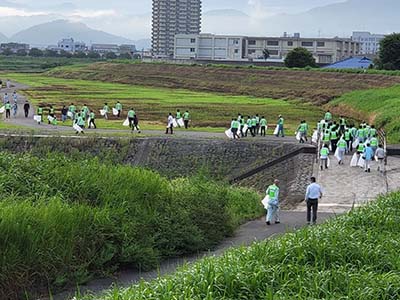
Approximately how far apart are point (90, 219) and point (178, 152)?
16.5 m

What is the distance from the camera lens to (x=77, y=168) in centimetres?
1456

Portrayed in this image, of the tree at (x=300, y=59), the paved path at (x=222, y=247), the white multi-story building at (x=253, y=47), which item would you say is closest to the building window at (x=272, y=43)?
the white multi-story building at (x=253, y=47)

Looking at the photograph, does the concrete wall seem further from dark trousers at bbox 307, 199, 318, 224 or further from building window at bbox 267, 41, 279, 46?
building window at bbox 267, 41, 279, 46

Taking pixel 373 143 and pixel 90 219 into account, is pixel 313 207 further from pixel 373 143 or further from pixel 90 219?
pixel 373 143

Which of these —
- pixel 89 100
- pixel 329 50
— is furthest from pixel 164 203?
pixel 329 50

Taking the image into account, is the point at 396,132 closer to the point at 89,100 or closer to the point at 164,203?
the point at 164,203

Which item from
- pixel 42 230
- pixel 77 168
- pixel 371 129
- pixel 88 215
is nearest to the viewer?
pixel 42 230

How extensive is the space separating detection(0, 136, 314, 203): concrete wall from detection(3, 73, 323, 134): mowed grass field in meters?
4.92

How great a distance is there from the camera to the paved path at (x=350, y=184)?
2092cm

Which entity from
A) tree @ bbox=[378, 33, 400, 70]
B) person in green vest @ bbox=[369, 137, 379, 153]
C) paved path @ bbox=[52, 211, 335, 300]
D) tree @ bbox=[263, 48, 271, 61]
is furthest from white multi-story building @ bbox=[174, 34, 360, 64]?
paved path @ bbox=[52, 211, 335, 300]

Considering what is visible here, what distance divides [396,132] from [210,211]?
60.2ft

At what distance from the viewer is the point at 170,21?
159 meters

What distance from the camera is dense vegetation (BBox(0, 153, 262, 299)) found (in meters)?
11.0

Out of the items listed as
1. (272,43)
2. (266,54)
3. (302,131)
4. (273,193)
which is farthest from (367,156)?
(272,43)
